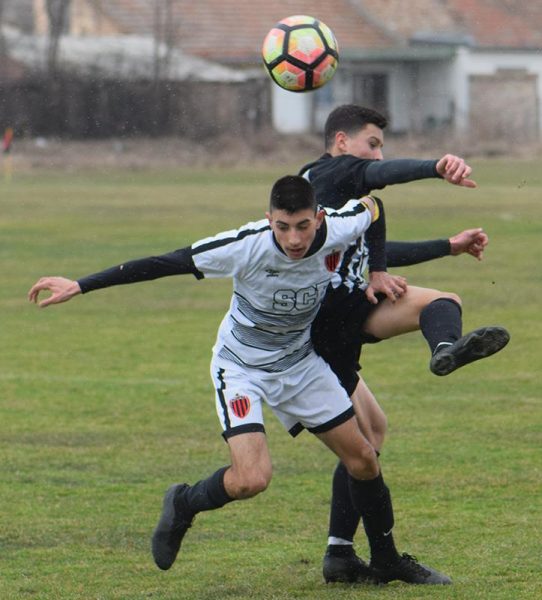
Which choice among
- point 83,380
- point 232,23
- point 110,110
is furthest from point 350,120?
point 232,23

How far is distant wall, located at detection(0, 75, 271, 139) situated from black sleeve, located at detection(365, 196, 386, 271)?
43.6 meters

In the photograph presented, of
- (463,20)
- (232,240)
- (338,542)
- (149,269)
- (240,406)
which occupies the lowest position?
(338,542)

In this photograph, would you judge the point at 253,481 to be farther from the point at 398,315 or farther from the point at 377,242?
the point at 377,242

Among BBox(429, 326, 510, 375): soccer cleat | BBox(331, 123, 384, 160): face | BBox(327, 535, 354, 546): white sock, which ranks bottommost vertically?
BBox(327, 535, 354, 546): white sock

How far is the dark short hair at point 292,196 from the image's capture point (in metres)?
5.96

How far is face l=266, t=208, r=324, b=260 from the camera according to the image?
5980mm

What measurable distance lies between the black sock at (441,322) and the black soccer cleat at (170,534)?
1401mm

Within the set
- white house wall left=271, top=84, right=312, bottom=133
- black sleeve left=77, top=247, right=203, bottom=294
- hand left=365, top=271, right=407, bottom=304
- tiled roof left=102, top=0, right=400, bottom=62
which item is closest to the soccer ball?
hand left=365, top=271, right=407, bottom=304

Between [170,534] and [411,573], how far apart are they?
1142mm

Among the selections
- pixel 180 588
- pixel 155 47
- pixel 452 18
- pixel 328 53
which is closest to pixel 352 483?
pixel 180 588

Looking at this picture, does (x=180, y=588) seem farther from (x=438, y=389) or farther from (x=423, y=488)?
(x=438, y=389)

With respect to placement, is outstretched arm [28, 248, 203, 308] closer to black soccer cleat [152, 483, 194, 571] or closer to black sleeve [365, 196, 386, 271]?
black sleeve [365, 196, 386, 271]

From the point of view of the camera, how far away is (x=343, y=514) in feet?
22.2

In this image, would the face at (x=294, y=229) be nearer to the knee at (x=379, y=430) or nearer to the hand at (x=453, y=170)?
the hand at (x=453, y=170)
